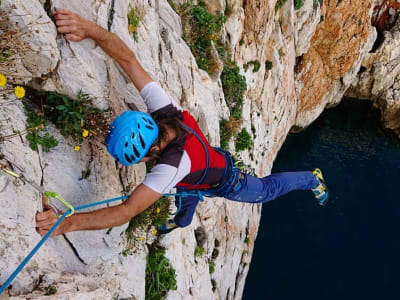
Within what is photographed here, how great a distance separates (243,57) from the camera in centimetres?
1023

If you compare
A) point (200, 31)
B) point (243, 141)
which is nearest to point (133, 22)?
point (200, 31)

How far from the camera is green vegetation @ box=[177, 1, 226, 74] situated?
6967 millimetres

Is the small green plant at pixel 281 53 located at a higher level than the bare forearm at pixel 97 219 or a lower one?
higher

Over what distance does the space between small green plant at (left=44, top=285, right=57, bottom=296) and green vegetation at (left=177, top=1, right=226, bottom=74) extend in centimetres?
582

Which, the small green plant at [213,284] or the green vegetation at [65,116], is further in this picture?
the small green plant at [213,284]

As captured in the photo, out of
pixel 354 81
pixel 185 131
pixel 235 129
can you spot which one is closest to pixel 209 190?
pixel 185 131

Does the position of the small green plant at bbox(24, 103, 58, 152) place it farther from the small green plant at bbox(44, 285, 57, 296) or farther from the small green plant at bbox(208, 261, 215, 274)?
the small green plant at bbox(208, 261, 215, 274)

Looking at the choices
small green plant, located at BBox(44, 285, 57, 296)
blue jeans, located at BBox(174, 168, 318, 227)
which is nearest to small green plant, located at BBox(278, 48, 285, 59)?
blue jeans, located at BBox(174, 168, 318, 227)

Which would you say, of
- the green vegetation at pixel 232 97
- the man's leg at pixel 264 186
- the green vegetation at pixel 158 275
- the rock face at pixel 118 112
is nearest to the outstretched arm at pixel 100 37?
the rock face at pixel 118 112

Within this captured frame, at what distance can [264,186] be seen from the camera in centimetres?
534

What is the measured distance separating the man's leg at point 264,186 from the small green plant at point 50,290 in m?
2.90

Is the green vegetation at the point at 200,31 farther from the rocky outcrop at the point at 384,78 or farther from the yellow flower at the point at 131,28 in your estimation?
the rocky outcrop at the point at 384,78

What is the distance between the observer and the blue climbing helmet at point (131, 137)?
3.00 meters

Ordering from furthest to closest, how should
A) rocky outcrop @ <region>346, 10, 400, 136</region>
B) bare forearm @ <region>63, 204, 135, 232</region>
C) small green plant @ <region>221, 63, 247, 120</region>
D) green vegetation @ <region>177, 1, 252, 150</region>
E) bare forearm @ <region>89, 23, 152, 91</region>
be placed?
rocky outcrop @ <region>346, 10, 400, 136</region> < small green plant @ <region>221, 63, 247, 120</region> < green vegetation @ <region>177, 1, 252, 150</region> < bare forearm @ <region>89, 23, 152, 91</region> < bare forearm @ <region>63, 204, 135, 232</region>
